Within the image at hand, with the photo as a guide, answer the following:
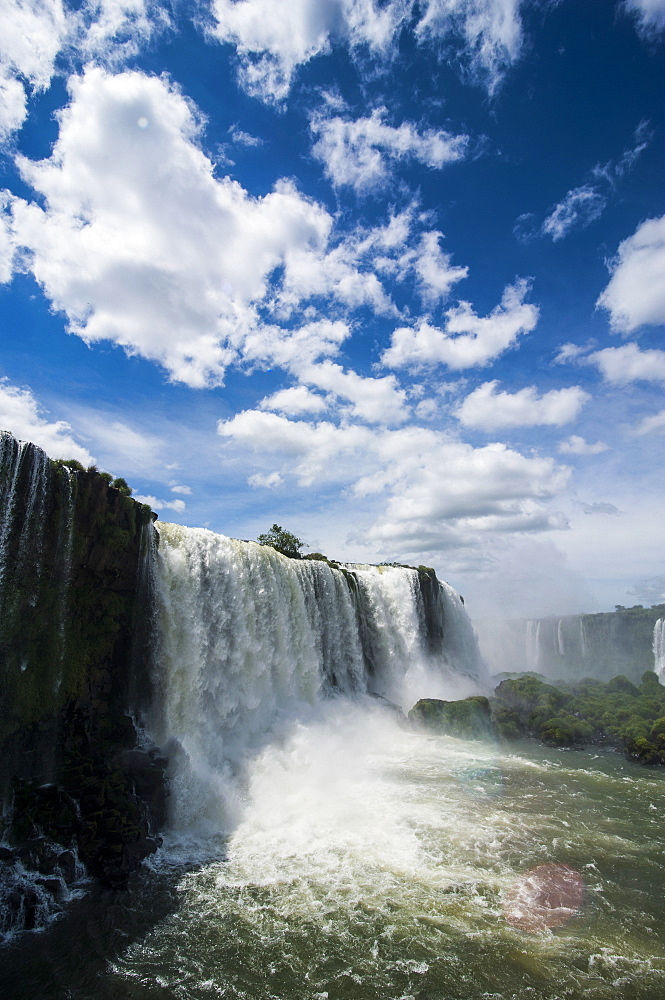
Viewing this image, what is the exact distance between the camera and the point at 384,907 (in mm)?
9711

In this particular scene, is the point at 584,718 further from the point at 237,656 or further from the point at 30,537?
the point at 30,537

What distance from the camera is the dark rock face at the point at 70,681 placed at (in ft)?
35.6

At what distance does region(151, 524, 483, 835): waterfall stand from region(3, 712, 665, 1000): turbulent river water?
1.33 meters

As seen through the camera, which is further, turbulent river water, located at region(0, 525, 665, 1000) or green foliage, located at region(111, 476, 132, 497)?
green foliage, located at region(111, 476, 132, 497)

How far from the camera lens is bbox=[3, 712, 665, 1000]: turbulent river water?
793cm

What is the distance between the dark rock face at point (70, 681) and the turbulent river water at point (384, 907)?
128 centimetres

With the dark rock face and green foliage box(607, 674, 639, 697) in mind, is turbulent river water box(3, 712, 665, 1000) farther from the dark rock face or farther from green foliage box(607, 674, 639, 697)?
green foliage box(607, 674, 639, 697)

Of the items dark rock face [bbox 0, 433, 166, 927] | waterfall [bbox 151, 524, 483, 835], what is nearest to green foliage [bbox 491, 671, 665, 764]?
waterfall [bbox 151, 524, 483, 835]

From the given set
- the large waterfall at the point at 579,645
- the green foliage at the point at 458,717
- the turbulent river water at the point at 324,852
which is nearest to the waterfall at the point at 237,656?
the turbulent river water at the point at 324,852

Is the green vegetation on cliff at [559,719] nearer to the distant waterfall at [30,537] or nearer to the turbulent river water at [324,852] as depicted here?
the turbulent river water at [324,852]

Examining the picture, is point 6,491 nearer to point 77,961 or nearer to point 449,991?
point 77,961

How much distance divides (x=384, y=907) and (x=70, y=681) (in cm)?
916

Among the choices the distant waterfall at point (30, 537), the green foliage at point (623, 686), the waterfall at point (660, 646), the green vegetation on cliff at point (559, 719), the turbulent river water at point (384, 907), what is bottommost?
the turbulent river water at point (384, 907)

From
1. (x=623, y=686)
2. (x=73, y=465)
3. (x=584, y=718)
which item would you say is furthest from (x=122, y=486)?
(x=623, y=686)
